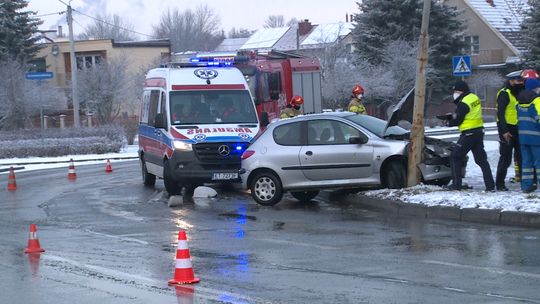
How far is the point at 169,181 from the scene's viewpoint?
17.5 metres

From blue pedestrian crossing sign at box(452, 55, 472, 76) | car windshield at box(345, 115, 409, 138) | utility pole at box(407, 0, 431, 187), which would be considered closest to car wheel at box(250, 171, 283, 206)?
car windshield at box(345, 115, 409, 138)

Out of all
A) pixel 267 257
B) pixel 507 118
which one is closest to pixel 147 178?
pixel 507 118

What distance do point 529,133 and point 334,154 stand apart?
3.38m

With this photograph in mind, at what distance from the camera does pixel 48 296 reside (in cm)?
839

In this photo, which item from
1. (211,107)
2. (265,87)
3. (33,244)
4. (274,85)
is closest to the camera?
(33,244)

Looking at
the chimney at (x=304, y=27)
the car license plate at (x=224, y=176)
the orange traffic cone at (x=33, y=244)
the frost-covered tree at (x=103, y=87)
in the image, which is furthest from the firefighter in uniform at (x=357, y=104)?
the chimney at (x=304, y=27)

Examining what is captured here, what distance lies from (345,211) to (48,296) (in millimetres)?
6926

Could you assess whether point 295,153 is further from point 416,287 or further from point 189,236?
point 416,287

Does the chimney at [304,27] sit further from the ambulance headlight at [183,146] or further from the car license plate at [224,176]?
the car license plate at [224,176]

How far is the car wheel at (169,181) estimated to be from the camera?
17.4 metres

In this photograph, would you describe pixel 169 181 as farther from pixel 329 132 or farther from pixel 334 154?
pixel 334 154

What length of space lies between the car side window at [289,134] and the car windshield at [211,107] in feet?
7.97

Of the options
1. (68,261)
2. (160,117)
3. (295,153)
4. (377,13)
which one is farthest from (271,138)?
(377,13)

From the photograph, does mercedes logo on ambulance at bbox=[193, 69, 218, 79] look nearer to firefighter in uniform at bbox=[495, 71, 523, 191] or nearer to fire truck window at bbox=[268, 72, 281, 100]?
fire truck window at bbox=[268, 72, 281, 100]
